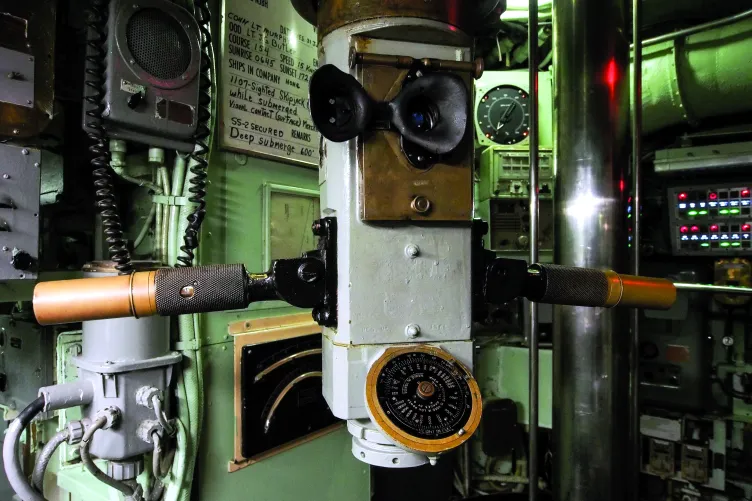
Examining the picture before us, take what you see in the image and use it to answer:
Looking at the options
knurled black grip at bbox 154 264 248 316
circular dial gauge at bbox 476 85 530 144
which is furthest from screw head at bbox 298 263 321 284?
circular dial gauge at bbox 476 85 530 144

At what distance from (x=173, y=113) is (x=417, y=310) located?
2.63ft

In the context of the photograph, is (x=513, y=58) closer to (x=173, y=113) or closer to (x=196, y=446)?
(x=173, y=113)

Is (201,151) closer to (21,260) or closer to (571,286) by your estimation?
(21,260)

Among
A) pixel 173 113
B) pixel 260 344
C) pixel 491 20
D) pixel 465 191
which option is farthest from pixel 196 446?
pixel 491 20

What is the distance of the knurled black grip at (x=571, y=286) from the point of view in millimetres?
729

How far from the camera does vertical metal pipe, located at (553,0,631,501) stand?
1.19 m

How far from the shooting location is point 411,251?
0.70 metres

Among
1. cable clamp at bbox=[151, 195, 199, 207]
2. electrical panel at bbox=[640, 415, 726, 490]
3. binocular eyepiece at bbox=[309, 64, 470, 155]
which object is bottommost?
electrical panel at bbox=[640, 415, 726, 490]

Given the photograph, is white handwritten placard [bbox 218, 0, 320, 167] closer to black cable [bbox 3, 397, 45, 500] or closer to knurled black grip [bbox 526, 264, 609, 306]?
black cable [bbox 3, 397, 45, 500]

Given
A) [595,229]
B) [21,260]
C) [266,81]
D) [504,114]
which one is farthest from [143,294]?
[504,114]

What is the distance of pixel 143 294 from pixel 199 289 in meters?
0.07

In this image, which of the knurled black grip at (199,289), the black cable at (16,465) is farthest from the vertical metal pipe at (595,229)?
the black cable at (16,465)

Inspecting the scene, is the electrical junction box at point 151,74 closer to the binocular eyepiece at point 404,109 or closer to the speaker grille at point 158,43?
the speaker grille at point 158,43

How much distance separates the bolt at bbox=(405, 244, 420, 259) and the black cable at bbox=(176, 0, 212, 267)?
25.1 inches
